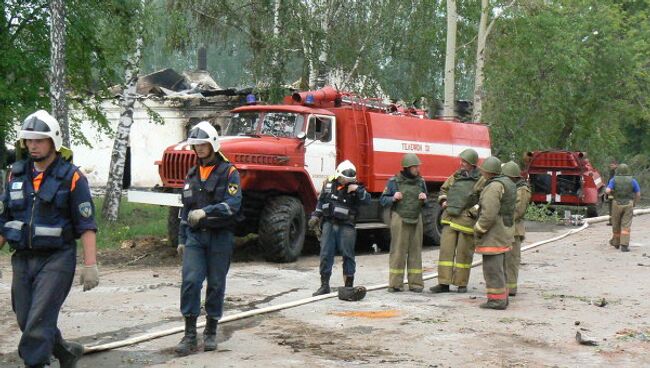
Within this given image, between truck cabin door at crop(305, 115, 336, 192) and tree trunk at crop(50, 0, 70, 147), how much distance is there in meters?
4.55

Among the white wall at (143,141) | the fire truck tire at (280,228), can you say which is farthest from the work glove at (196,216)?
the white wall at (143,141)

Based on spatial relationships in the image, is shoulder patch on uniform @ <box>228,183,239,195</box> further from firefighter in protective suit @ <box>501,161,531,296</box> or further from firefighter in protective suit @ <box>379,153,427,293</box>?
firefighter in protective suit @ <box>501,161,531,296</box>

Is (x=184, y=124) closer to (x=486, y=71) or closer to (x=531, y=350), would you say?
(x=486, y=71)

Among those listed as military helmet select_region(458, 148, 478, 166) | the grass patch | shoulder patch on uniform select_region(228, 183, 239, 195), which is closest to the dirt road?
shoulder patch on uniform select_region(228, 183, 239, 195)

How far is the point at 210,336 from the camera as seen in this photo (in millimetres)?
7141

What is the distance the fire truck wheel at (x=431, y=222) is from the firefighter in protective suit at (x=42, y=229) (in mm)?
11705

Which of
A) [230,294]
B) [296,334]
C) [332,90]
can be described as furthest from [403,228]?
[332,90]

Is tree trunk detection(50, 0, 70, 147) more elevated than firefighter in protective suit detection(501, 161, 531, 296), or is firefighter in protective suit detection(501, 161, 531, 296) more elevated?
tree trunk detection(50, 0, 70, 147)

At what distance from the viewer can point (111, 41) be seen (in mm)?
18609

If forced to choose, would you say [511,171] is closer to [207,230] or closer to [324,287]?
[324,287]

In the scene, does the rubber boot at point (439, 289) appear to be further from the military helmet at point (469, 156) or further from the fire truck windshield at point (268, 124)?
the fire truck windshield at point (268, 124)

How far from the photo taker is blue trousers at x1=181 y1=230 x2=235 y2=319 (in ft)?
23.0

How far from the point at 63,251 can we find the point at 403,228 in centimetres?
582

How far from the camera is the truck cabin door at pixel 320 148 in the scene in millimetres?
14453
